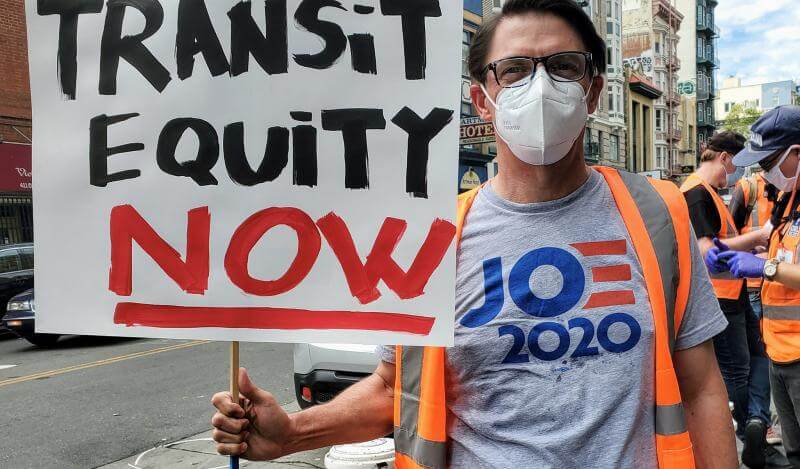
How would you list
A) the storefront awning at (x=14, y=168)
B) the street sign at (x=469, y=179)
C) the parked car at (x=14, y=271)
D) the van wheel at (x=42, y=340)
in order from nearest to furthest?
the van wheel at (x=42, y=340) → the parked car at (x=14, y=271) → the storefront awning at (x=14, y=168) → the street sign at (x=469, y=179)

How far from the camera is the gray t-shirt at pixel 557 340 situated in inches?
55.6

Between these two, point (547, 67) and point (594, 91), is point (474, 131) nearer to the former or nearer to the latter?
point (594, 91)

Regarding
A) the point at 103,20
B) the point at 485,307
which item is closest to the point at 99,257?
the point at 103,20

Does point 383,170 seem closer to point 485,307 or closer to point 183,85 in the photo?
point 485,307

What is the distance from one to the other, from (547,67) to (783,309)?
86.4 inches

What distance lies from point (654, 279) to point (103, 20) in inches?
55.7

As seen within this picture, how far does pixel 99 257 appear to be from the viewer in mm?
1493

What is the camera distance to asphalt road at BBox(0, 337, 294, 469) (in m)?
5.23

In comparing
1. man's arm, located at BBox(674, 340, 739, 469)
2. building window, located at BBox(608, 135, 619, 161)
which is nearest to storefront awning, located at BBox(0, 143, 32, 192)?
man's arm, located at BBox(674, 340, 739, 469)

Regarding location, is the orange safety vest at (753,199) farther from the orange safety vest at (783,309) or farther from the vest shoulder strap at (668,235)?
the vest shoulder strap at (668,235)

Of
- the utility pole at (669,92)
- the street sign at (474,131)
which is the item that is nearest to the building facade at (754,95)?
the utility pole at (669,92)

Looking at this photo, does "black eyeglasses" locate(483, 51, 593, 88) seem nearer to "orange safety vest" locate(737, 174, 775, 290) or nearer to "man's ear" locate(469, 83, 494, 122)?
"man's ear" locate(469, 83, 494, 122)

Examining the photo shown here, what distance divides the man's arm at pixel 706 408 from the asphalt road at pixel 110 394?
181 inches

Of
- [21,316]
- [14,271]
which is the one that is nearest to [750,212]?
[21,316]
